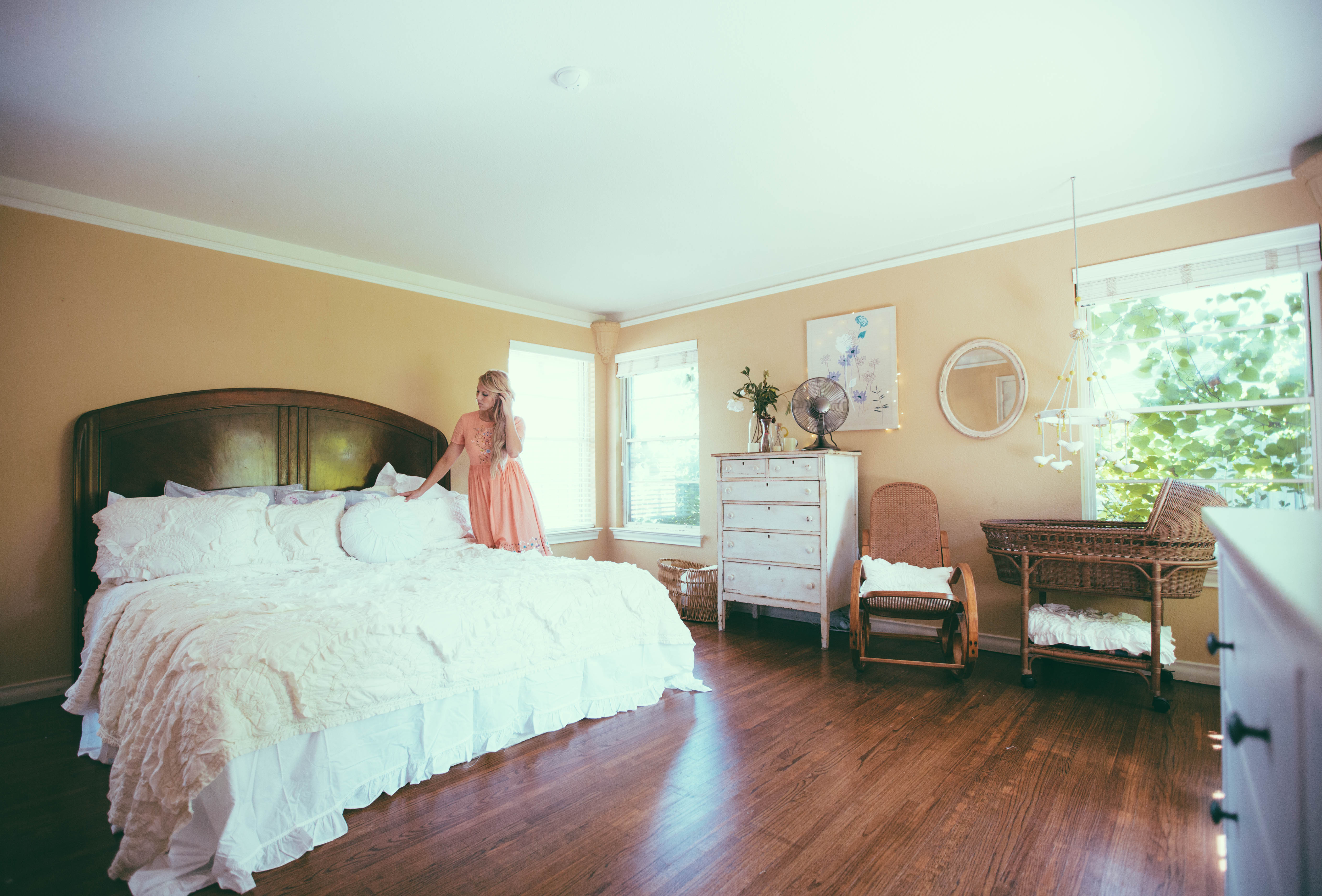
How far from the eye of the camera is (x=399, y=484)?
13.7 feet

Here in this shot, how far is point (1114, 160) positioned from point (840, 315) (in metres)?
1.79

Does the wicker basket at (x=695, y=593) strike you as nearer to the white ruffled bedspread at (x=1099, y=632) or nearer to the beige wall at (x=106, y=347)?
the white ruffled bedspread at (x=1099, y=632)

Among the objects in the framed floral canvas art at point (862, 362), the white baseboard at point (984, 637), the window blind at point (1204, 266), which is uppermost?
the window blind at point (1204, 266)

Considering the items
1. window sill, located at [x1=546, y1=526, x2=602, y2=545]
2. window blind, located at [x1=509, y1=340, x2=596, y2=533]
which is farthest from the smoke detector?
window sill, located at [x1=546, y1=526, x2=602, y2=545]

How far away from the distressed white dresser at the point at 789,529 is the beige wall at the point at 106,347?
8.35 ft

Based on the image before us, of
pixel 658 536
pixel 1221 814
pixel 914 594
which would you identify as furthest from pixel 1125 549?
pixel 658 536

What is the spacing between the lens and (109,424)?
10.9 feet

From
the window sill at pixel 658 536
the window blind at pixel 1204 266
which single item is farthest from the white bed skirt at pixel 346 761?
the window blind at pixel 1204 266

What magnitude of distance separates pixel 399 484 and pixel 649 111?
282cm

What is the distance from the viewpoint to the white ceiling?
6.88ft

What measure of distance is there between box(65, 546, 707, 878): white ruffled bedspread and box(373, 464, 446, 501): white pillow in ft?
3.11

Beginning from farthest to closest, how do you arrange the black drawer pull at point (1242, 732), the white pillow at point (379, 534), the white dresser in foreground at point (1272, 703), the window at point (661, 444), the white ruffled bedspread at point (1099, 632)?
the window at point (661, 444) < the white pillow at point (379, 534) < the white ruffled bedspread at point (1099, 632) < the black drawer pull at point (1242, 732) < the white dresser in foreground at point (1272, 703)

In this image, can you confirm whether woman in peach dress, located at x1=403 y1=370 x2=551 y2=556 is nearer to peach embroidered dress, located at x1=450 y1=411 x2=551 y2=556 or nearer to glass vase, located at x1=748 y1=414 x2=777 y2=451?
peach embroidered dress, located at x1=450 y1=411 x2=551 y2=556

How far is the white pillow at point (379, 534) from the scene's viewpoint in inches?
131
